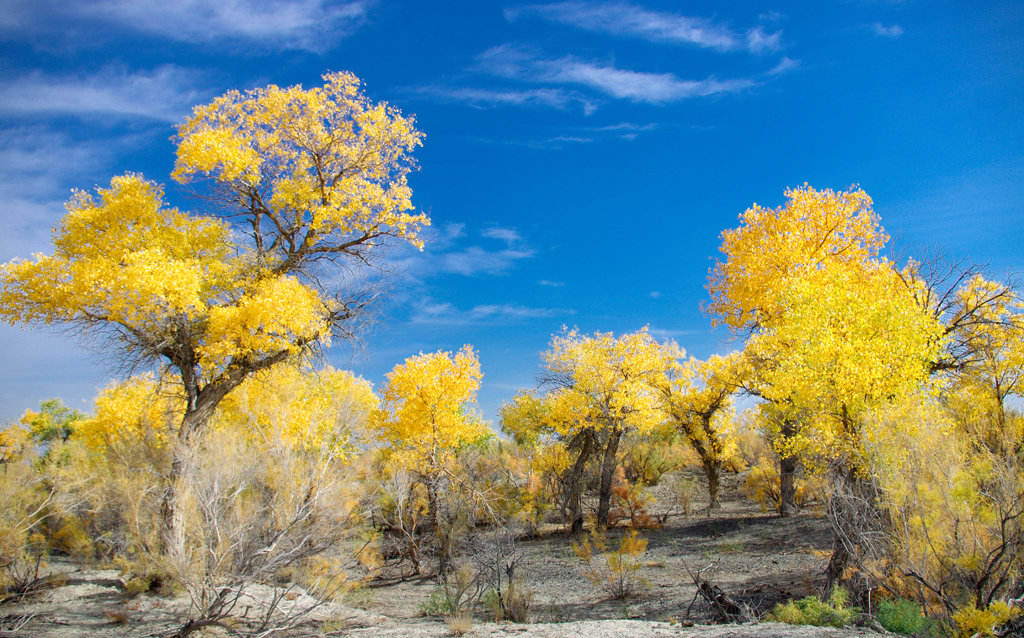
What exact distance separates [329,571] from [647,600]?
675cm

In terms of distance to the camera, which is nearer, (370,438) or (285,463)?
(285,463)

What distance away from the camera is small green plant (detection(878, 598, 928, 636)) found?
22.7 feet

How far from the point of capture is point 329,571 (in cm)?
1170

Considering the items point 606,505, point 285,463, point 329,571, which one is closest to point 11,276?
point 285,463

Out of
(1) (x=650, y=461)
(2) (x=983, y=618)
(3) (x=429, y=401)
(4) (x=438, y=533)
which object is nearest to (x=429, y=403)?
(3) (x=429, y=401)

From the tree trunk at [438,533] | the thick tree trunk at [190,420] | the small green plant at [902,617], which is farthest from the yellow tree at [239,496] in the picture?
the small green plant at [902,617]

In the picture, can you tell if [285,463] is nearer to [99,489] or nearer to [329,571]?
[329,571]

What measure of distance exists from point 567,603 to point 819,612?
5111mm

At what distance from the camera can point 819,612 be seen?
820 cm

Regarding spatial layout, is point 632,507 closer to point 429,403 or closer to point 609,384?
point 609,384

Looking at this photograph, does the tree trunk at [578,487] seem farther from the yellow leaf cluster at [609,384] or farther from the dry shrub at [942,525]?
the dry shrub at [942,525]

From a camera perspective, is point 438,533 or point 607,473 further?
point 607,473

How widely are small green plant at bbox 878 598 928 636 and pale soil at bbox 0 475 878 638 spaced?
0.60 m

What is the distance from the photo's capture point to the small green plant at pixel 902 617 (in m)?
6.91
